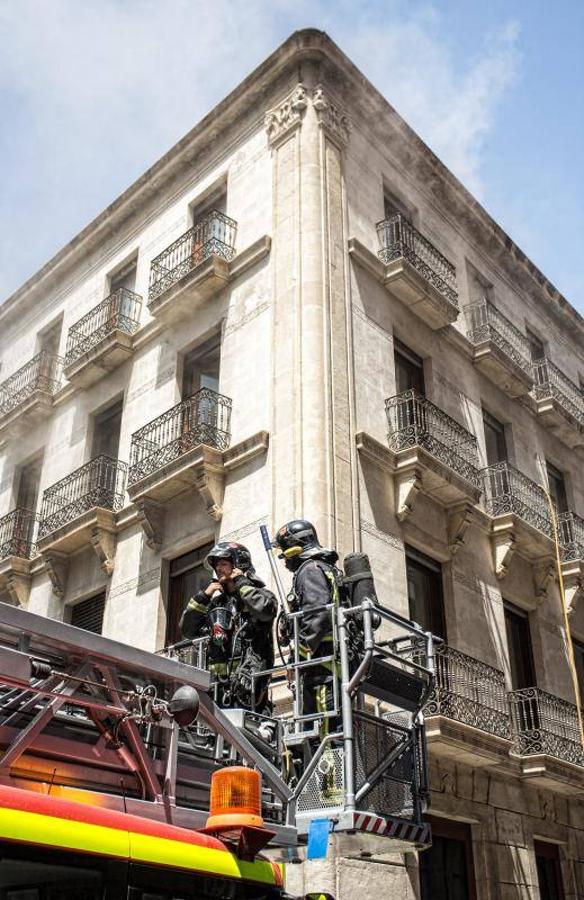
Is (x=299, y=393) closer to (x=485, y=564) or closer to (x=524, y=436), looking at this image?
(x=485, y=564)

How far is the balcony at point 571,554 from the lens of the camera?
17547 mm

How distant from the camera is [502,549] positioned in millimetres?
16234

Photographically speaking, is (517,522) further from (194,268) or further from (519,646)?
(194,268)

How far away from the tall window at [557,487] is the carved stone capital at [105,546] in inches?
377

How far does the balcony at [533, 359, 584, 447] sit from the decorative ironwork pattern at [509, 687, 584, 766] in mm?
6854

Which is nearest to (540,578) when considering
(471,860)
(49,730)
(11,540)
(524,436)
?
(524,436)

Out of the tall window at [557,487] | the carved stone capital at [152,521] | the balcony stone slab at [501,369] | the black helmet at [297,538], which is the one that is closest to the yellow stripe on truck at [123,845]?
the black helmet at [297,538]

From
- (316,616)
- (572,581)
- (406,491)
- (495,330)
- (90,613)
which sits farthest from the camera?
(495,330)

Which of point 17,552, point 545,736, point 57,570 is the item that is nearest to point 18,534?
point 17,552

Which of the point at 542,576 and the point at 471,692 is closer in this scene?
the point at 471,692

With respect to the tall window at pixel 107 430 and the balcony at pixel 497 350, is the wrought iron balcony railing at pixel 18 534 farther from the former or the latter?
the balcony at pixel 497 350

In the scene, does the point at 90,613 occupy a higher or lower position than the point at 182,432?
lower

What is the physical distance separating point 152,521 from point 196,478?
133 cm

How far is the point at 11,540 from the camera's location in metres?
18.5
